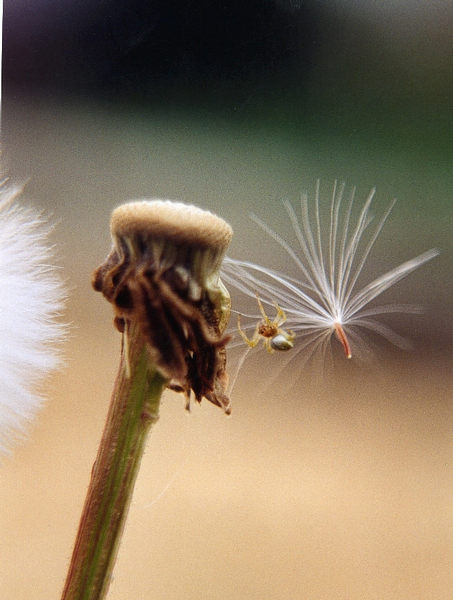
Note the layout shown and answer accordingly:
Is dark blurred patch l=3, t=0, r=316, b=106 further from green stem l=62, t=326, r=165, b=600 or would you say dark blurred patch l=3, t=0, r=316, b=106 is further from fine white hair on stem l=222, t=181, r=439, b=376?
green stem l=62, t=326, r=165, b=600

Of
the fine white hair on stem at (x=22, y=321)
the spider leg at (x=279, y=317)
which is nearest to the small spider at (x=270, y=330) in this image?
the spider leg at (x=279, y=317)

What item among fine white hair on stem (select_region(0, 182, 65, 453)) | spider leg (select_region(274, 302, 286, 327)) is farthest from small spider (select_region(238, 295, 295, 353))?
fine white hair on stem (select_region(0, 182, 65, 453))

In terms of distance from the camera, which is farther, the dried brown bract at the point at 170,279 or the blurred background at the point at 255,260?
the blurred background at the point at 255,260

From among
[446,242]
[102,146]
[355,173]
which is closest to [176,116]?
[102,146]

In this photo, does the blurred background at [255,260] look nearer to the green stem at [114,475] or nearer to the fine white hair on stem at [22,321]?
the fine white hair on stem at [22,321]

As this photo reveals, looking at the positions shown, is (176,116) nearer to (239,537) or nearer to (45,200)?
(45,200)

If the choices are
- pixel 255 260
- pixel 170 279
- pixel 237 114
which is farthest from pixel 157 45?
pixel 170 279
